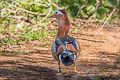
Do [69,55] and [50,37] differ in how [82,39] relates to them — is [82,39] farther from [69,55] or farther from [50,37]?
[69,55]

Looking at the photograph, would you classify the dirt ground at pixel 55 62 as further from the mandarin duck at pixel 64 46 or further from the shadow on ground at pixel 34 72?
the mandarin duck at pixel 64 46

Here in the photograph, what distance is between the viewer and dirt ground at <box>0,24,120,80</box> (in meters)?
6.04

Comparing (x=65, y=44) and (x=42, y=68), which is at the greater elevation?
(x=65, y=44)

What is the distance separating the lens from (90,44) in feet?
32.5

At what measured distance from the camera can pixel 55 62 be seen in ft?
24.0

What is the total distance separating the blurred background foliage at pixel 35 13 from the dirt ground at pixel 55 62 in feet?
2.49

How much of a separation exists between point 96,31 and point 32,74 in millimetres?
6167

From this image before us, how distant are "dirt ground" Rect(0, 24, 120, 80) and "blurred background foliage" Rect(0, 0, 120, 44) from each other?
29.9 inches

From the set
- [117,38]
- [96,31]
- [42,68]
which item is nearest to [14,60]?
[42,68]

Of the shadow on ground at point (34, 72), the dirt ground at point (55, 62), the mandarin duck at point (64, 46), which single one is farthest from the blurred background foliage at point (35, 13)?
the mandarin duck at point (64, 46)

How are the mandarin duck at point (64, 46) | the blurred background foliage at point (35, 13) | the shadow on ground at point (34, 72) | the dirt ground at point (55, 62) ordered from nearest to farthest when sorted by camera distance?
1. the mandarin duck at point (64, 46)
2. the shadow on ground at point (34, 72)
3. the dirt ground at point (55, 62)
4. the blurred background foliage at point (35, 13)

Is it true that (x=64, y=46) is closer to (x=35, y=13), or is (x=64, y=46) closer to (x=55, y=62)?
(x=55, y=62)

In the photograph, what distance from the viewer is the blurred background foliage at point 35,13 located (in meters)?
10.8

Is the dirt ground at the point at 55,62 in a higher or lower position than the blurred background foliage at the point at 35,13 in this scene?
lower
